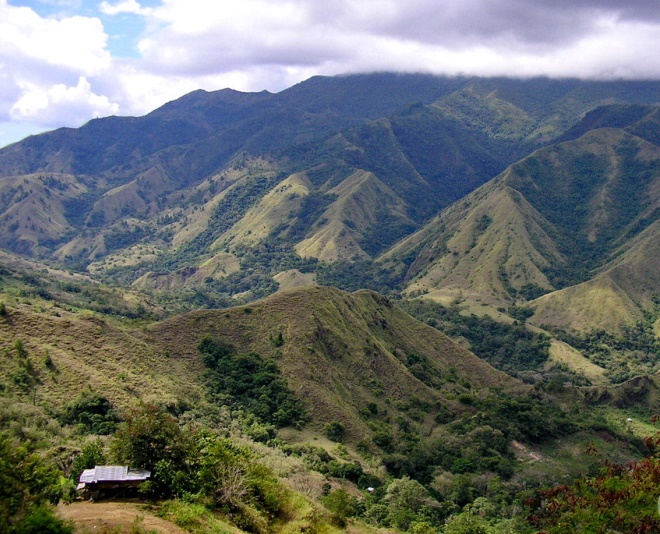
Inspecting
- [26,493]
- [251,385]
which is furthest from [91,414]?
[26,493]

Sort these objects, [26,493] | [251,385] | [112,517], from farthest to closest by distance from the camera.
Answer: [251,385], [112,517], [26,493]

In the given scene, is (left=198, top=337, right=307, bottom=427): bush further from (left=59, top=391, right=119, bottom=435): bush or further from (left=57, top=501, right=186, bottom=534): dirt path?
(left=57, top=501, right=186, bottom=534): dirt path

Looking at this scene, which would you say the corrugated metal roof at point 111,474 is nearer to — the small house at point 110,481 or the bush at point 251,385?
the small house at point 110,481

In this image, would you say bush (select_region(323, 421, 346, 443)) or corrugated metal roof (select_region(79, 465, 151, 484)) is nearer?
corrugated metal roof (select_region(79, 465, 151, 484))

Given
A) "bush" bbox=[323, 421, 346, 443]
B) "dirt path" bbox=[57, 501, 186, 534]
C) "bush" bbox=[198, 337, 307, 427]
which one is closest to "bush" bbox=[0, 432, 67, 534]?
"dirt path" bbox=[57, 501, 186, 534]

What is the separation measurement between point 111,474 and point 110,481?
0.47m

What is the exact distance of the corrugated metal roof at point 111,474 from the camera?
36.6 metres

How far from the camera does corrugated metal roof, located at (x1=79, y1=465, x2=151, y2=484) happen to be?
120ft

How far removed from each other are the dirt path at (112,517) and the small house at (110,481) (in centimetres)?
98

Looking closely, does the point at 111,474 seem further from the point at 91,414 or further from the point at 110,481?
the point at 91,414

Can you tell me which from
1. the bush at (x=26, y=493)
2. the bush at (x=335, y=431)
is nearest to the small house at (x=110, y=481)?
the bush at (x=26, y=493)

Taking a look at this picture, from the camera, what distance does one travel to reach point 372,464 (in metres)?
74.8

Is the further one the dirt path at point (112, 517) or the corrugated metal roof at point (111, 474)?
the corrugated metal roof at point (111, 474)

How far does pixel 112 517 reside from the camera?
3256 cm
